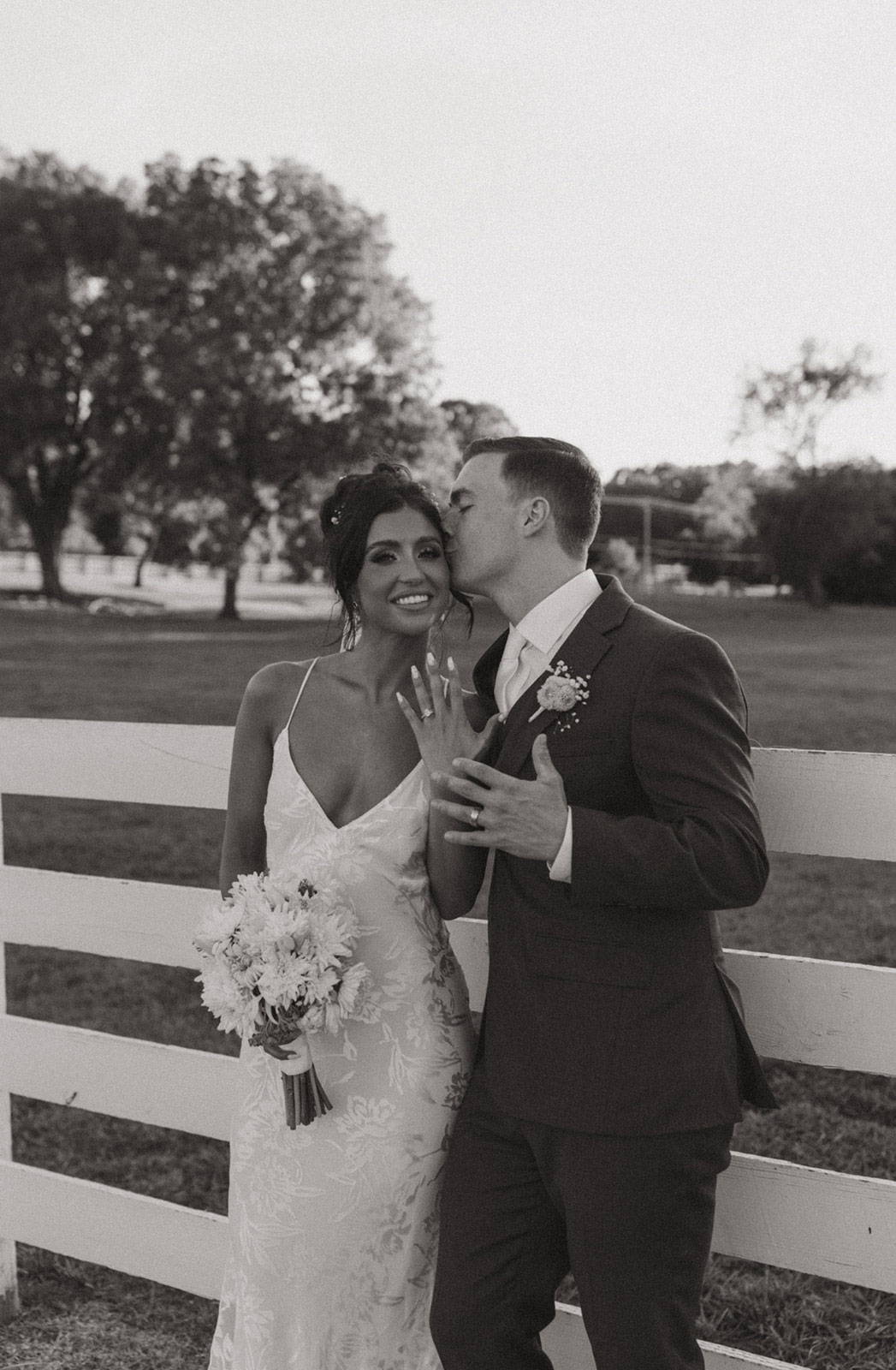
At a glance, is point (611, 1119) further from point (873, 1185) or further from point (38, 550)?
point (38, 550)

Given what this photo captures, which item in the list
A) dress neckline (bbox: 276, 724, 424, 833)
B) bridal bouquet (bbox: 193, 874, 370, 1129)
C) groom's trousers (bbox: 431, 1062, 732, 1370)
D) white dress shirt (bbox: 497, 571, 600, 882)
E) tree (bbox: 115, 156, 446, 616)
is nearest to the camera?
groom's trousers (bbox: 431, 1062, 732, 1370)

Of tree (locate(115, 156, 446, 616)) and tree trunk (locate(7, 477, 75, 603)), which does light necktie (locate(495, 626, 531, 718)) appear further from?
tree trunk (locate(7, 477, 75, 603))

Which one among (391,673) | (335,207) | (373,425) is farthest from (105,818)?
(335,207)

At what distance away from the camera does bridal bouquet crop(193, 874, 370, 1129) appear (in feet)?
9.73

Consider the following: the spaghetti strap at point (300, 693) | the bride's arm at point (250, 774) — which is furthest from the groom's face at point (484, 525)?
the bride's arm at point (250, 774)

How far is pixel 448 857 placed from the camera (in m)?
3.31

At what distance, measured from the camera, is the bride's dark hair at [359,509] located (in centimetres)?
348

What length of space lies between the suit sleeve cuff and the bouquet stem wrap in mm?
814

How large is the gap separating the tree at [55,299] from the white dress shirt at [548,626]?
4689cm

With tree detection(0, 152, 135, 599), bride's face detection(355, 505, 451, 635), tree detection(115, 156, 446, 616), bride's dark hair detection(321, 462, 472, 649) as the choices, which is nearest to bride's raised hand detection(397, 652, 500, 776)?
bride's face detection(355, 505, 451, 635)

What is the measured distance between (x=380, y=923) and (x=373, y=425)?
137ft

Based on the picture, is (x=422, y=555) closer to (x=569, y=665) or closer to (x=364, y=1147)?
(x=569, y=665)

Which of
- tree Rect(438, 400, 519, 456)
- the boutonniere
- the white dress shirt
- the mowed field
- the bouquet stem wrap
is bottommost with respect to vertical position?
the mowed field

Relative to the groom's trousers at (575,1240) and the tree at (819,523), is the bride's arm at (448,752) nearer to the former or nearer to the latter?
the groom's trousers at (575,1240)
